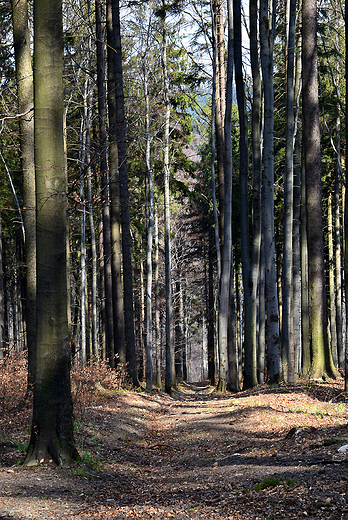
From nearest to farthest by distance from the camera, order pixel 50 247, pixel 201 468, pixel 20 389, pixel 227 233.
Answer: pixel 50 247, pixel 201 468, pixel 20 389, pixel 227 233

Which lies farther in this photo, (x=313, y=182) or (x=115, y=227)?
(x=115, y=227)

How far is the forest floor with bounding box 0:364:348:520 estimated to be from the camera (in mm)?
3916

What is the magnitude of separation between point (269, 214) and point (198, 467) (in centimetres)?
783

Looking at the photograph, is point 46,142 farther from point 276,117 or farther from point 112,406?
point 276,117

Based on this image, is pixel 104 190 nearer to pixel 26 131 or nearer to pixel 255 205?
pixel 255 205

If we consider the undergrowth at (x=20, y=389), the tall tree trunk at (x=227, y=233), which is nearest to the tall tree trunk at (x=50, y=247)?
the undergrowth at (x=20, y=389)

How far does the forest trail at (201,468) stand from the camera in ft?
12.8

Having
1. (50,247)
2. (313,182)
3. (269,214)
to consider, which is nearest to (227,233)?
(269,214)

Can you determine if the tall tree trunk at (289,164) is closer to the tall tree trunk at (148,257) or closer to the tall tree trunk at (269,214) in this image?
the tall tree trunk at (269,214)

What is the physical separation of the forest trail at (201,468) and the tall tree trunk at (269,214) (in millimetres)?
2284

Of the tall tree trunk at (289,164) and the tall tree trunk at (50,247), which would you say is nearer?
the tall tree trunk at (50,247)

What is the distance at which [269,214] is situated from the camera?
1253 cm

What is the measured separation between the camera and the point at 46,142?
5.74 meters

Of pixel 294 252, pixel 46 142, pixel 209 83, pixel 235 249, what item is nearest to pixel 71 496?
pixel 46 142
